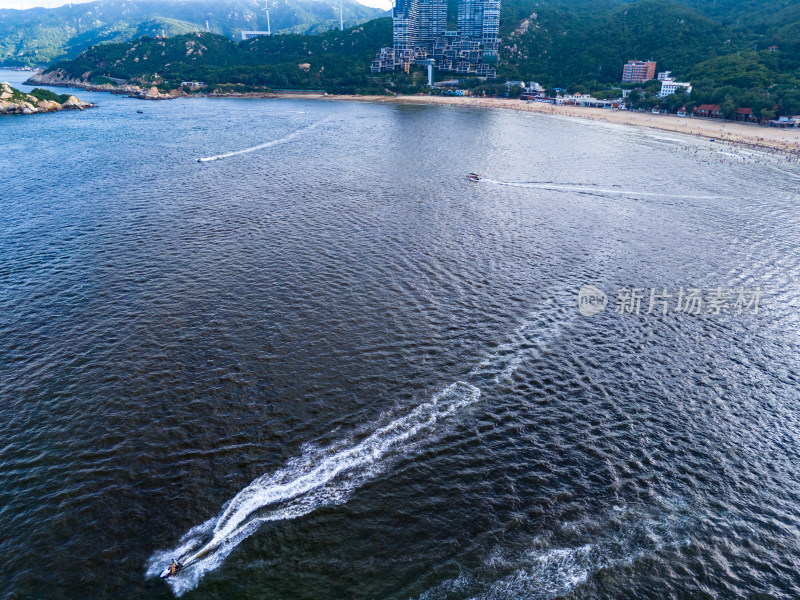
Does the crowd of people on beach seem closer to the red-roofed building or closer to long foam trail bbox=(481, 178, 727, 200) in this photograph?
the red-roofed building

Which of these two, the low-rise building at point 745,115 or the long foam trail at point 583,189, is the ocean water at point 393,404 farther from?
the low-rise building at point 745,115

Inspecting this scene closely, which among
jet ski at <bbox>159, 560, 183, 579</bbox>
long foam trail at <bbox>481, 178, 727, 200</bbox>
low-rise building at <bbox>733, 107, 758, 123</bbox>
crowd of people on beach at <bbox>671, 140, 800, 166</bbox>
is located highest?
low-rise building at <bbox>733, 107, 758, 123</bbox>

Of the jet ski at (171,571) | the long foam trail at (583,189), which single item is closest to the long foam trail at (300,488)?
the jet ski at (171,571)

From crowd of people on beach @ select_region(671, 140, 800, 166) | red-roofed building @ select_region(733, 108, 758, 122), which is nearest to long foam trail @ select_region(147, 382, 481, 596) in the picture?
crowd of people on beach @ select_region(671, 140, 800, 166)

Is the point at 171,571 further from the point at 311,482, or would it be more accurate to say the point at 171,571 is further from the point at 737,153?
the point at 737,153

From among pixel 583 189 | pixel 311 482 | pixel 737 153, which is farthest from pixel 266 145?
pixel 737 153

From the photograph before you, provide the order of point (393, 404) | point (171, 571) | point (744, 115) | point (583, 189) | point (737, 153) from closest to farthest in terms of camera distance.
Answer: point (171, 571)
point (393, 404)
point (583, 189)
point (737, 153)
point (744, 115)

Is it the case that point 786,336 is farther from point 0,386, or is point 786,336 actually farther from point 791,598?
point 0,386
